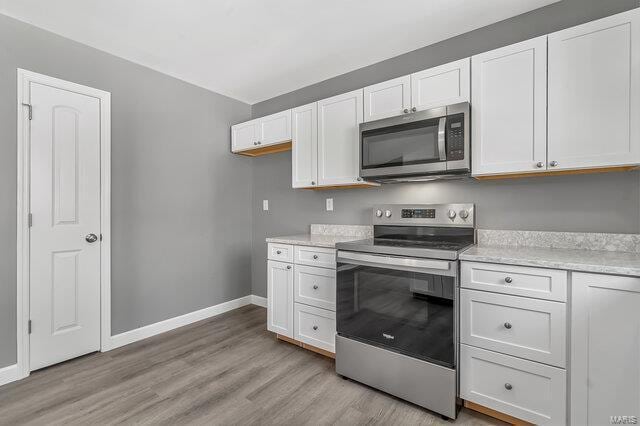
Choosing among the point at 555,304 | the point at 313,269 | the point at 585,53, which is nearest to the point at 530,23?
the point at 585,53

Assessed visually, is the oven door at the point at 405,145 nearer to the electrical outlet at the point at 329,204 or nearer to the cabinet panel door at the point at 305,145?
the cabinet panel door at the point at 305,145

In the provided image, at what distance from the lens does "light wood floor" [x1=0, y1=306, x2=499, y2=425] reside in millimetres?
1796

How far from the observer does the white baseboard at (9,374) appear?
2.11 meters

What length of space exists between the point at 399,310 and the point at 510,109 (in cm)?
145

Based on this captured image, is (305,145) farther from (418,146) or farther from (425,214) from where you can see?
(425,214)

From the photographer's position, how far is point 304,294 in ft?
8.54

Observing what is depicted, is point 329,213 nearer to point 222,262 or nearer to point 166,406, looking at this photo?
point 222,262

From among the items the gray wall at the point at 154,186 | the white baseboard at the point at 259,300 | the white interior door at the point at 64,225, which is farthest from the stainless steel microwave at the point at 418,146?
the white interior door at the point at 64,225

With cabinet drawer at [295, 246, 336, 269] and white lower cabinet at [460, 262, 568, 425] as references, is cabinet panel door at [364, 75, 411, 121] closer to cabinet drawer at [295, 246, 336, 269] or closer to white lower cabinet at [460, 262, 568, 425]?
cabinet drawer at [295, 246, 336, 269]

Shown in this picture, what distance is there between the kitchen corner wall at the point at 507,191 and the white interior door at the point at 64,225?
1.90 metres

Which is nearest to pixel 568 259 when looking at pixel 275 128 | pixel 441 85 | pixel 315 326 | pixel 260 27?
pixel 441 85

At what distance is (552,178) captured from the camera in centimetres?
204

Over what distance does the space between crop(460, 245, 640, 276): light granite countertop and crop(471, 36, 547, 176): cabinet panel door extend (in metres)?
0.52

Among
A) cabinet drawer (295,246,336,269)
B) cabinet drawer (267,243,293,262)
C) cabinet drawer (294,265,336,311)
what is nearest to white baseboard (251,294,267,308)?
cabinet drawer (267,243,293,262)
